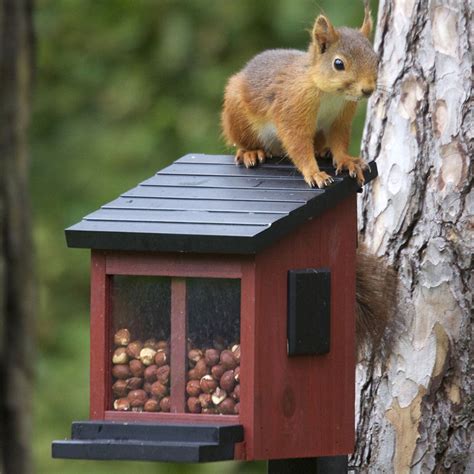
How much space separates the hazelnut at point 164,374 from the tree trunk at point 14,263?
391 mm

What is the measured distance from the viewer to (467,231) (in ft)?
13.3

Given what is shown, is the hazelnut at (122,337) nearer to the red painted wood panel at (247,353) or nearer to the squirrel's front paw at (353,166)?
the red painted wood panel at (247,353)

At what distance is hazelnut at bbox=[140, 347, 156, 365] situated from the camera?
322cm

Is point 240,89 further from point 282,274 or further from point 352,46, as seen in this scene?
point 282,274

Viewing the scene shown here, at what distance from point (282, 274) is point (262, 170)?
0.49 meters

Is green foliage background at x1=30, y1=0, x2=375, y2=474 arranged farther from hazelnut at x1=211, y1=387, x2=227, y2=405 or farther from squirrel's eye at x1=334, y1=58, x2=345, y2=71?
hazelnut at x1=211, y1=387, x2=227, y2=405

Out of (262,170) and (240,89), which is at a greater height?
(240,89)

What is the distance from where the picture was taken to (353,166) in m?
3.55

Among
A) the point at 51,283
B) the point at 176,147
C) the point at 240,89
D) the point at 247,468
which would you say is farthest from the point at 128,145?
the point at 240,89

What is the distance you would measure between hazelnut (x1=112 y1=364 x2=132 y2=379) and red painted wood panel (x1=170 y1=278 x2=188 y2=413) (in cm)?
14

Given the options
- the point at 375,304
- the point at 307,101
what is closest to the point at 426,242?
the point at 375,304

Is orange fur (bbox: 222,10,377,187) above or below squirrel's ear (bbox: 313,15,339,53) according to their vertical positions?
below

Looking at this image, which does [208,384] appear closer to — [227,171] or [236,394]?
[236,394]

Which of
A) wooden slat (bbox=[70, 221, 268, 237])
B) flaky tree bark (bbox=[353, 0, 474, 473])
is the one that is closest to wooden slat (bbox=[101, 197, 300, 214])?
wooden slat (bbox=[70, 221, 268, 237])
